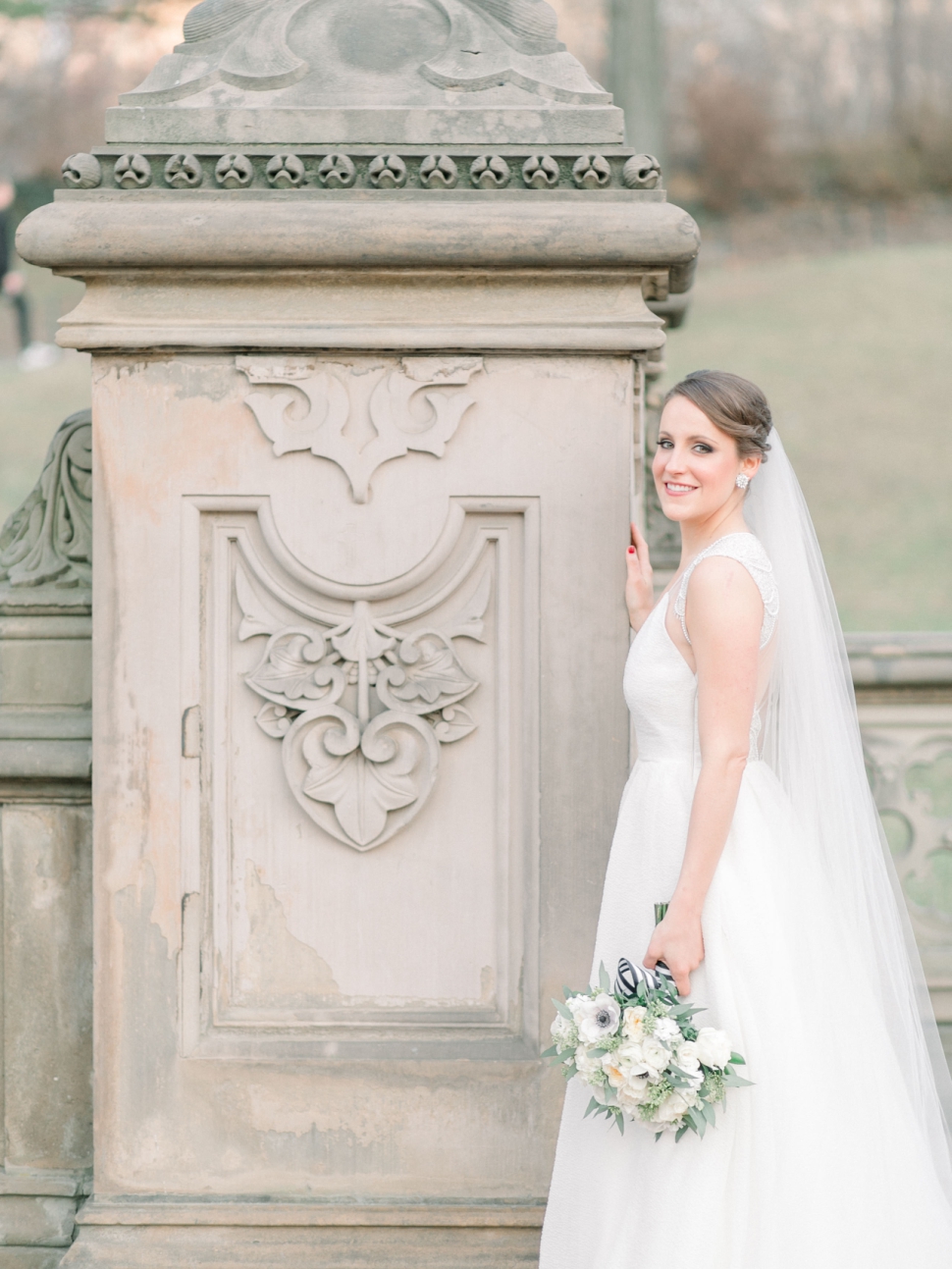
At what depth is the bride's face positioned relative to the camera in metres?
2.43

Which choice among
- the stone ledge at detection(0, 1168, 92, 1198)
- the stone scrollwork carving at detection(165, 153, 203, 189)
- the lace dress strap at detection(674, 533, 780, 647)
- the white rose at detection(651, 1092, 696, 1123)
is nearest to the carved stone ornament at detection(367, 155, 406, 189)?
the stone scrollwork carving at detection(165, 153, 203, 189)

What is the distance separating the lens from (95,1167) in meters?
2.77

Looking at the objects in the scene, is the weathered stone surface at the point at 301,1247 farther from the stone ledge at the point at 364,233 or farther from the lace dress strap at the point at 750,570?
the stone ledge at the point at 364,233

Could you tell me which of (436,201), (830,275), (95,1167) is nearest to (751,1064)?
(95,1167)

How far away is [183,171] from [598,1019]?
186 cm

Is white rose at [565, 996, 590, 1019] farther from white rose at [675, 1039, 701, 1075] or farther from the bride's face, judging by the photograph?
the bride's face

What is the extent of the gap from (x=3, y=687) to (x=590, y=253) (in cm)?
163

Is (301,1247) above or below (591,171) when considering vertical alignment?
below

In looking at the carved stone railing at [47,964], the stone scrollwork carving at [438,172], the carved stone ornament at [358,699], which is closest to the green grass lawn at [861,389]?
the carved stone ornament at [358,699]

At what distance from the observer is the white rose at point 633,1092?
2162mm

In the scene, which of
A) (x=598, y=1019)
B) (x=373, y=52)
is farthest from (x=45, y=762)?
(x=373, y=52)

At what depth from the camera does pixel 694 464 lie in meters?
2.43

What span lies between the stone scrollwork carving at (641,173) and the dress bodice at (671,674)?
773 millimetres

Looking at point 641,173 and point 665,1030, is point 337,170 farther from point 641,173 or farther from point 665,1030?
point 665,1030
